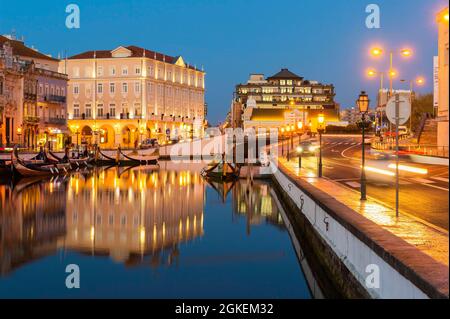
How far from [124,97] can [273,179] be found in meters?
75.1

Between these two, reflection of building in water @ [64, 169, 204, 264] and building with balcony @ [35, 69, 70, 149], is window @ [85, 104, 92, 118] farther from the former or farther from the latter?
reflection of building in water @ [64, 169, 204, 264]

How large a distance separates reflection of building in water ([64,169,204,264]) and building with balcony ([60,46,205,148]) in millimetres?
63886

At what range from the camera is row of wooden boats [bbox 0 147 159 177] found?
47.7 metres

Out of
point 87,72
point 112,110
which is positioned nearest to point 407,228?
point 112,110

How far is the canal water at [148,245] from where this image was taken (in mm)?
15648

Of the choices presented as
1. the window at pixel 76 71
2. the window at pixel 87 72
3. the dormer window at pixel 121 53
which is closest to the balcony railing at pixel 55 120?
the window at pixel 87 72

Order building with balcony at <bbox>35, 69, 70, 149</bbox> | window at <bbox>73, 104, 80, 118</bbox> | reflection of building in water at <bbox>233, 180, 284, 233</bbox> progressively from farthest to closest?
window at <bbox>73, 104, 80, 118</bbox>
building with balcony at <bbox>35, 69, 70, 149</bbox>
reflection of building in water at <bbox>233, 180, 284, 233</bbox>

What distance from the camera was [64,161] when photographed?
57.8m

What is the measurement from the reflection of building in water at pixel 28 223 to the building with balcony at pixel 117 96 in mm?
70980

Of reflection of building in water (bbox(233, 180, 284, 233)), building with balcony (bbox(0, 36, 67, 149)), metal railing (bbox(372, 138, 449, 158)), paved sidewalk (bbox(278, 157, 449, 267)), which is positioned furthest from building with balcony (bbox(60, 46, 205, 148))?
paved sidewalk (bbox(278, 157, 449, 267))

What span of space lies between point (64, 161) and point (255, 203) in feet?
96.9

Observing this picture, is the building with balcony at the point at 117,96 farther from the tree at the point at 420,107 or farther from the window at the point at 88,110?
the tree at the point at 420,107
